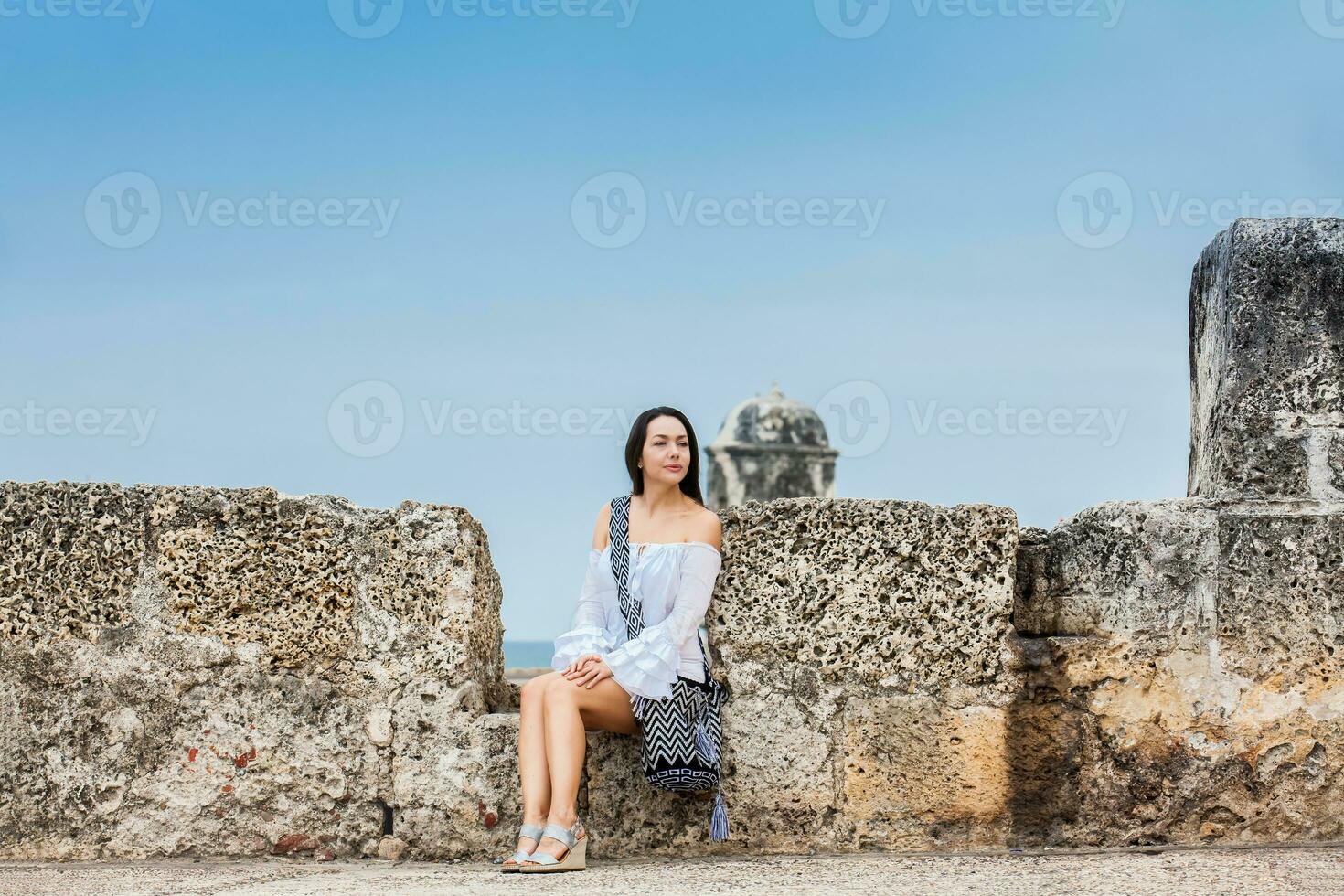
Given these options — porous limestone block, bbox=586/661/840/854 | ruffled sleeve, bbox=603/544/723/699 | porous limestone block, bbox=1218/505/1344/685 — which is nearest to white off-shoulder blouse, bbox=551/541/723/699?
ruffled sleeve, bbox=603/544/723/699

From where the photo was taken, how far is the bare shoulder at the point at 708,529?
4078mm

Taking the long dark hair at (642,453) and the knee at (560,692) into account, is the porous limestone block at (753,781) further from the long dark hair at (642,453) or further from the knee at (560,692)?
the long dark hair at (642,453)

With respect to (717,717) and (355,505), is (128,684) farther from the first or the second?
(717,717)

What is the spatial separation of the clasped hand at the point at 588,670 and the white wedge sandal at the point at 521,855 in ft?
1.34

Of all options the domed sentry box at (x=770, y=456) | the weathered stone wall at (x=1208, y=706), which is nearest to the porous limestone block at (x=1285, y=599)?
the weathered stone wall at (x=1208, y=706)

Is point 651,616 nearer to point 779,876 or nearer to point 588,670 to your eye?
point 588,670

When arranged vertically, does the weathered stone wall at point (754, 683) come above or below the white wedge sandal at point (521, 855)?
above

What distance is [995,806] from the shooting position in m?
4.07

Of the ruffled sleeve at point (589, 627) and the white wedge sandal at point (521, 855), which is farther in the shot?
the ruffled sleeve at point (589, 627)

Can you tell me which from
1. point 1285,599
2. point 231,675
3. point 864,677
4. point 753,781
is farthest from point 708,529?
point 1285,599

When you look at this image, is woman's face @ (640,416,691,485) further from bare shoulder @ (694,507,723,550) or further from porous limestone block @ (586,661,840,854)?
porous limestone block @ (586,661,840,854)

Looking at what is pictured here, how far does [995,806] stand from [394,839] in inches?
69.1

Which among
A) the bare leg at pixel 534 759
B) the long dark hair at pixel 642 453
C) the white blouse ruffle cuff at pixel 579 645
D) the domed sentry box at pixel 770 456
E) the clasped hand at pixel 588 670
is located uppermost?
the domed sentry box at pixel 770 456

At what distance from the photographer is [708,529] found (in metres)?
4.08
